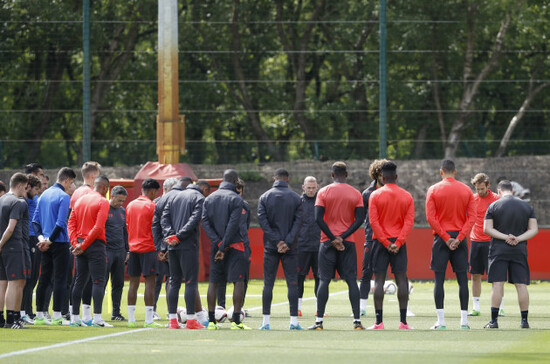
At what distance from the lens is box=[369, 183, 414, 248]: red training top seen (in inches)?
550

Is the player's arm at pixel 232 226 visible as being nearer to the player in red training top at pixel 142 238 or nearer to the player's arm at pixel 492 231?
the player in red training top at pixel 142 238

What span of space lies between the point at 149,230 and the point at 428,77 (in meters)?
20.3

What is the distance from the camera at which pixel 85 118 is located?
1017 inches

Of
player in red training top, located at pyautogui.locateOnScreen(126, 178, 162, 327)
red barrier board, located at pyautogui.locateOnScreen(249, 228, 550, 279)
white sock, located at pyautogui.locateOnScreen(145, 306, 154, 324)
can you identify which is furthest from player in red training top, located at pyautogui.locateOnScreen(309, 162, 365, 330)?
red barrier board, located at pyautogui.locateOnScreen(249, 228, 550, 279)

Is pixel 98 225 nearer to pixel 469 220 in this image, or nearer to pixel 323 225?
pixel 323 225

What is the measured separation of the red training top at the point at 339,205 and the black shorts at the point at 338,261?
0.40ft

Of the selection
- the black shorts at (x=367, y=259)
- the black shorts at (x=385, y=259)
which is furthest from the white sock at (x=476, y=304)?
the black shorts at (x=385, y=259)

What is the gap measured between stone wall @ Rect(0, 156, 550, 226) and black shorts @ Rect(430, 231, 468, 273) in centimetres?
1332

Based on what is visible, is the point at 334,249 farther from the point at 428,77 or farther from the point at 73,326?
the point at 428,77

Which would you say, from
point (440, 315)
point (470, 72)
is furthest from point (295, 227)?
point (470, 72)

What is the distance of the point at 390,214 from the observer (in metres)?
14.0

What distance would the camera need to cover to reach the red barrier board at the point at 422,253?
25156 mm

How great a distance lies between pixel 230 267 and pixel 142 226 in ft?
5.88

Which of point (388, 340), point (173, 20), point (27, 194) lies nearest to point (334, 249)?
point (388, 340)
